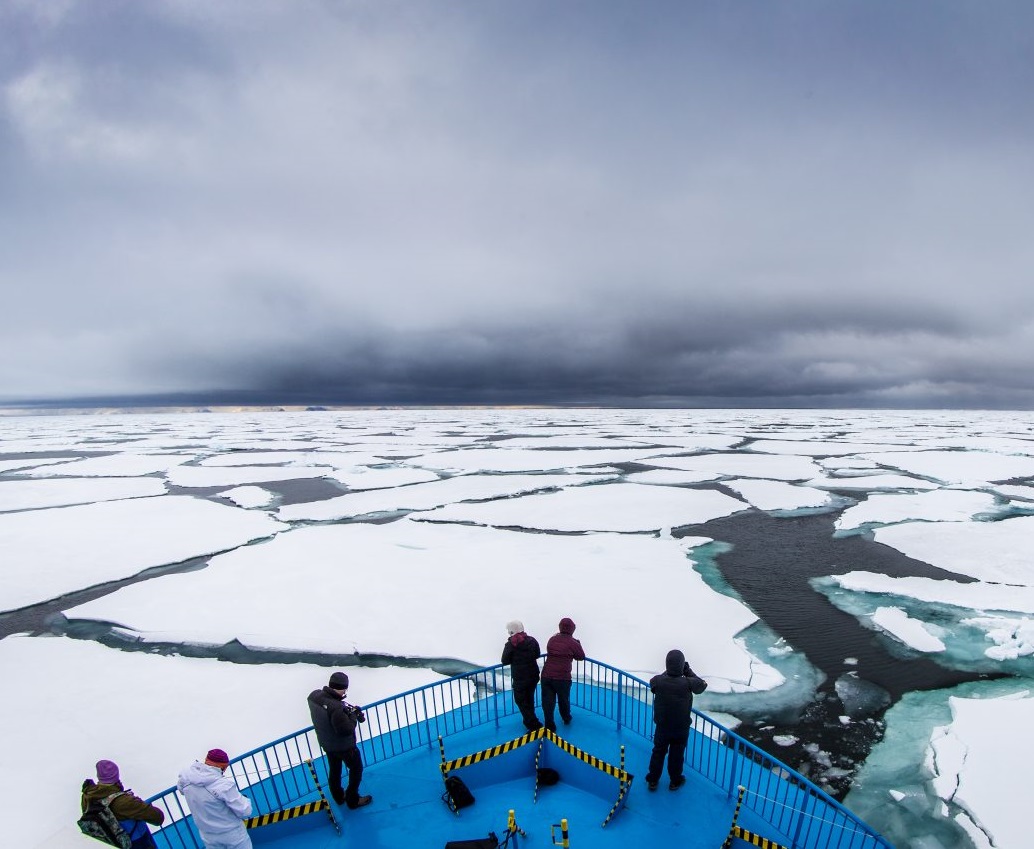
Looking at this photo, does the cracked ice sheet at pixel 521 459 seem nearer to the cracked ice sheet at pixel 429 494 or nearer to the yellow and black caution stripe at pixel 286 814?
the cracked ice sheet at pixel 429 494

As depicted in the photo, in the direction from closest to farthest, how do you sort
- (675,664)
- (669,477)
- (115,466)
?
(675,664) → (669,477) → (115,466)

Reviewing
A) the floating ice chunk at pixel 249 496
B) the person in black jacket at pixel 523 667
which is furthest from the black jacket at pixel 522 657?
the floating ice chunk at pixel 249 496

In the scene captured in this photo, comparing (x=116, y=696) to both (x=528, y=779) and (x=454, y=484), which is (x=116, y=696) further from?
(x=454, y=484)

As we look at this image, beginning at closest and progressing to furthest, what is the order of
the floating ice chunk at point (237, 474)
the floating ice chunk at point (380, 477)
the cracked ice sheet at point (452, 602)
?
the cracked ice sheet at point (452, 602)
the floating ice chunk at point (380, 477)
the floating ice chunk at point (237, 474)

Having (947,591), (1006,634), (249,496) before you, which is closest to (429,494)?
(249,496)

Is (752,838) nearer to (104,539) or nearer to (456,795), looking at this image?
(456,795)
